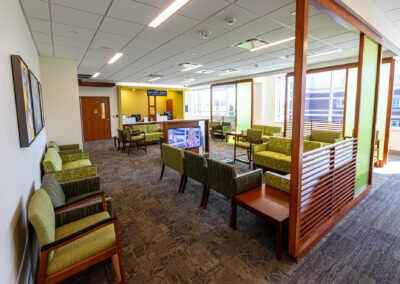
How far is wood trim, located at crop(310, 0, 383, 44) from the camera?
207 centimetres

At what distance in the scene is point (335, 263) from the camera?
6.73 ft

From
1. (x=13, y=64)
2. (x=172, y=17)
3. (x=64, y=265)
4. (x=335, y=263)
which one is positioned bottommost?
(x=335, y=263)

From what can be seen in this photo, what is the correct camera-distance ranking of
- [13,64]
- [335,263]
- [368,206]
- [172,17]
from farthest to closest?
1. [368,206]
2. [172,17]
3. [335,263]
4. [13,64]

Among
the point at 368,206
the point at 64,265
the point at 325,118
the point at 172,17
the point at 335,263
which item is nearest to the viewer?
the point at 64,265

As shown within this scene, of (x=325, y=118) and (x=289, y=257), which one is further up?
(x=325, y=118)

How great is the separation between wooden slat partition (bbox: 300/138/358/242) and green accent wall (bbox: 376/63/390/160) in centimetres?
302

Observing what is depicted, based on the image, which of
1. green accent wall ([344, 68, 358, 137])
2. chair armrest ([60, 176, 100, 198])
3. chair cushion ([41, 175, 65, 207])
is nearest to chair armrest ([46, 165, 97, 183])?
chair armrest ([60, 176, 100, 198])

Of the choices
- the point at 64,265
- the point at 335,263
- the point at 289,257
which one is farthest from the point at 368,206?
the point at 64,265

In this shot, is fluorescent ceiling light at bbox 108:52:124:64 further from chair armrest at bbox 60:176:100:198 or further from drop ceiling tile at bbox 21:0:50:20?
chair armrest at bbox 60:176:100:198

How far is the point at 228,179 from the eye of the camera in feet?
8.72

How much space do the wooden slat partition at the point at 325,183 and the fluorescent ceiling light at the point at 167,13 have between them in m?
2.21

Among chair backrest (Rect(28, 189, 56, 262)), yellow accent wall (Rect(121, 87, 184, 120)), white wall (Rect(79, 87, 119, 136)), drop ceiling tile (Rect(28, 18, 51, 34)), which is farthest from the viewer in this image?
yellow accent wall (Rect(121, 87, 184, 120))

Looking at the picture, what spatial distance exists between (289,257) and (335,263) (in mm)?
423

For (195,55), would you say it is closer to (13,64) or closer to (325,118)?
(13,64)
